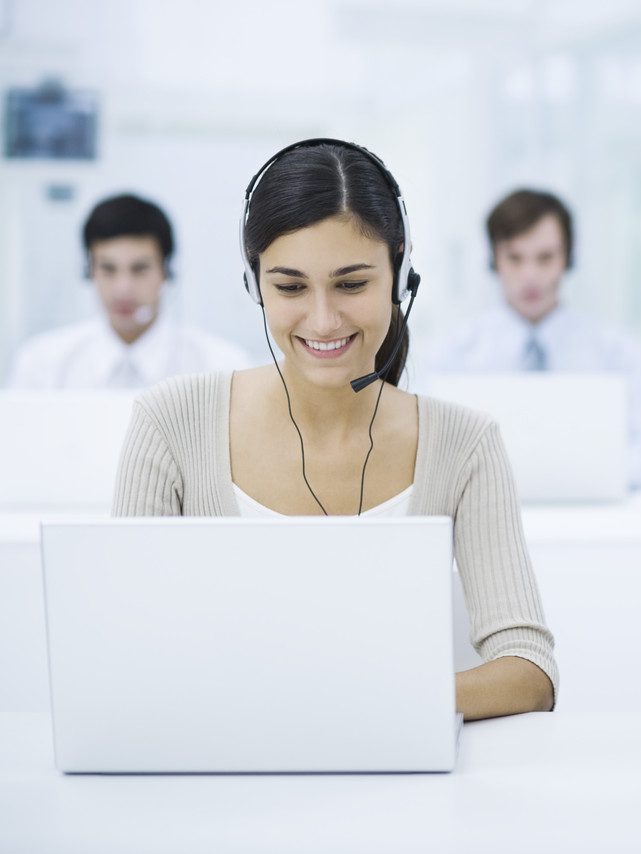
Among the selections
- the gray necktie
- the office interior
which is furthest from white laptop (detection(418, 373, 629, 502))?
the office interior

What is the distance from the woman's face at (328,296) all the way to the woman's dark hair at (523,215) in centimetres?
253

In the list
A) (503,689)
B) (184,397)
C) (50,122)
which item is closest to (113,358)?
(50,122)

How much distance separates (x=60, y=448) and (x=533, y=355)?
216cm

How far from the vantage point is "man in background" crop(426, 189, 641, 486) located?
381 cm

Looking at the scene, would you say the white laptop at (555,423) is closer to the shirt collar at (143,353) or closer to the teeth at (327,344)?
the teeth at (327,344)

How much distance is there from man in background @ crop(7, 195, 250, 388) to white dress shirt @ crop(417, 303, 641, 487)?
0.85 metres

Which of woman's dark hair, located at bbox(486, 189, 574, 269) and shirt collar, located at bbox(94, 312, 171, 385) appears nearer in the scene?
woman's dark hair, located at bbox(486, 189, 574, 269)

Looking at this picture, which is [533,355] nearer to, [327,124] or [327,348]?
[327,124]

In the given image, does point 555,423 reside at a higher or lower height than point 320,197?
lower

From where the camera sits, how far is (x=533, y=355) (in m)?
4.04

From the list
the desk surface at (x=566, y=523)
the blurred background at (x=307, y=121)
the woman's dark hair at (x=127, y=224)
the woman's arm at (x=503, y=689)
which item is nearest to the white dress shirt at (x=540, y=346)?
the blurred background at (x=307, y=121)

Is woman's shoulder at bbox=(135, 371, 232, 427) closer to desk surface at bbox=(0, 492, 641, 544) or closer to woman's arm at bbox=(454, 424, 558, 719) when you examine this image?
woman's arm at bbox=(454, 424, 558, 719)

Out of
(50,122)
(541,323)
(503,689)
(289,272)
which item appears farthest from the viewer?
(50,122)

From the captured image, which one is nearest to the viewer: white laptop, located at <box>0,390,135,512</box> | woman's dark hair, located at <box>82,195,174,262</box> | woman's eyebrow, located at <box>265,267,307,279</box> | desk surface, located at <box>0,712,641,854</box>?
desk surface, located at <box>0,712,641,854</box>
